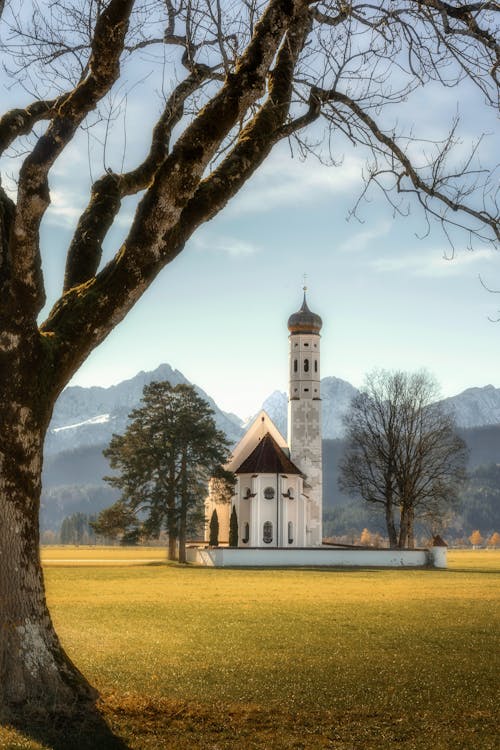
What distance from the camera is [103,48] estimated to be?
8.02m

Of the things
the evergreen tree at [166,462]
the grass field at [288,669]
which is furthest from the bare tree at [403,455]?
the grass field at [288,669]

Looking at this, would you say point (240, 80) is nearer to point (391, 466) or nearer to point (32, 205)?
point (32, 205)

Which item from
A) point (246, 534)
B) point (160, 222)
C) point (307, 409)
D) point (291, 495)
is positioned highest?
point (307, 409)

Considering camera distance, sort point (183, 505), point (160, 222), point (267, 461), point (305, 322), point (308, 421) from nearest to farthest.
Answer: point (160, 222), point (183, 505), point (267, 461), point (308, 421), point (305, 322)

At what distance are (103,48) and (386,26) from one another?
3126mm

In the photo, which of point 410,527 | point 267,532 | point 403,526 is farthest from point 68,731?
point 267,532

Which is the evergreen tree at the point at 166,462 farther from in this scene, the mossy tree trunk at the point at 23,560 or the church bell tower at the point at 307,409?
the mossy tree trunk at the point at 23,560

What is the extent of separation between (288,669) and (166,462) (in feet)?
141

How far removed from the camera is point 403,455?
54219 millimetres

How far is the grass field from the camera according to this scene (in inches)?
300

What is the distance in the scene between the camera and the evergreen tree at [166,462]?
52.3 meters

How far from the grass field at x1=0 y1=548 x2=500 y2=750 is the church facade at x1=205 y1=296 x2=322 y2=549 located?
117 feet

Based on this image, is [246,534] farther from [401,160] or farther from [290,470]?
[401,160]

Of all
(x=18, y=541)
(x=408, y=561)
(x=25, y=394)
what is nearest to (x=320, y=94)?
(x=25, y=394)
